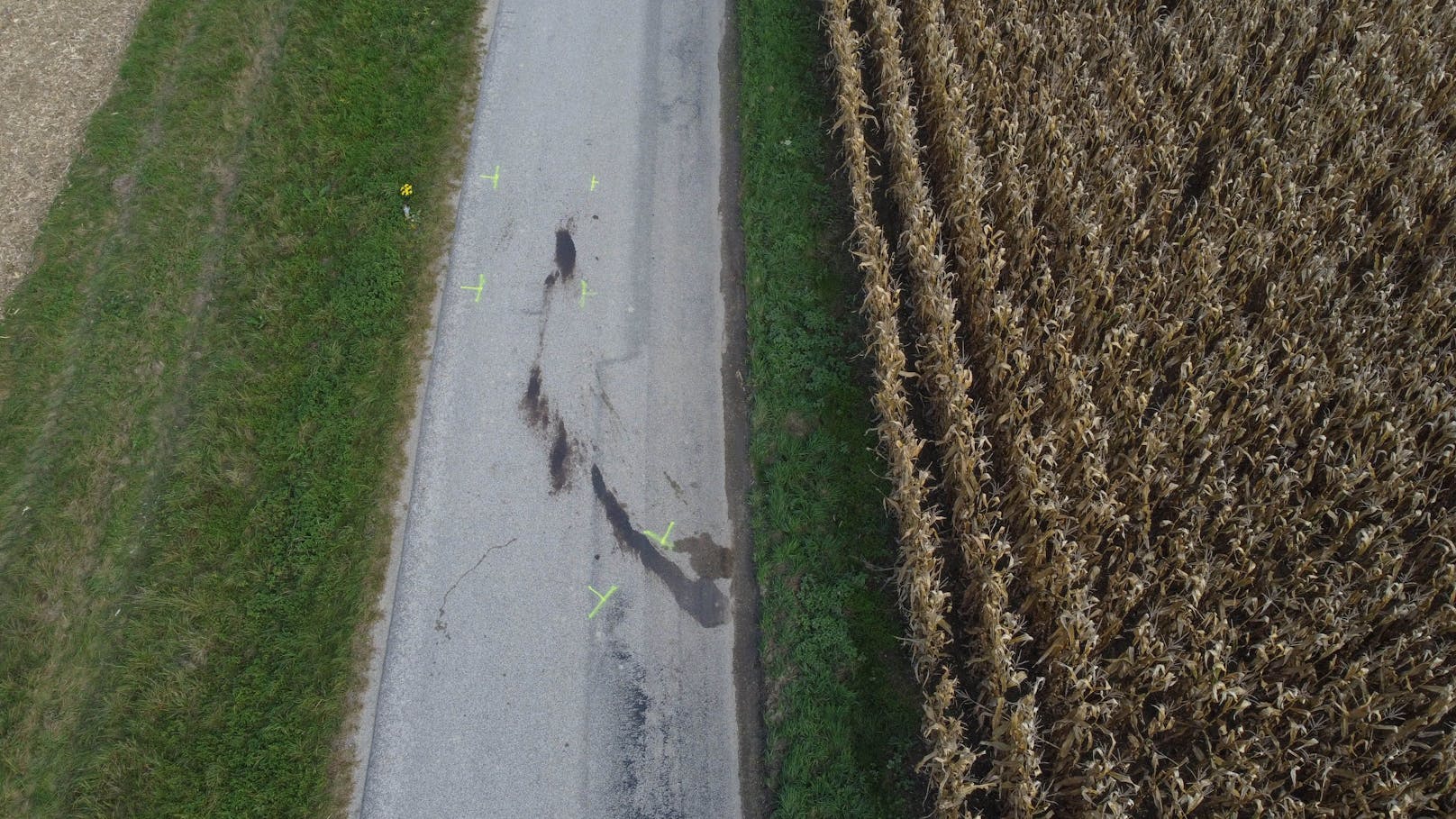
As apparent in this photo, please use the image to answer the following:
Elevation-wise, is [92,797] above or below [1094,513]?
below

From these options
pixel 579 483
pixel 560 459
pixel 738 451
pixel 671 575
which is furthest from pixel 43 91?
pixel 671 575

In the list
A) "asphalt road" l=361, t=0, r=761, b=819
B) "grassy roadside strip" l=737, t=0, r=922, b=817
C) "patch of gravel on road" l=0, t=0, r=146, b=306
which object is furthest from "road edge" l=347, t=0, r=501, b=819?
"patch of gravel on road" l=0, t=0, r=146, b=306

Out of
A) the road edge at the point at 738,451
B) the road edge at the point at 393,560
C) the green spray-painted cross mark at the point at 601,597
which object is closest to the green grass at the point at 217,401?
the road edge at the point at 393,560

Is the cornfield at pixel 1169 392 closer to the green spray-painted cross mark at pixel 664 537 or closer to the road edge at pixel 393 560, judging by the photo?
the green spray-painted cross mark at pixel 664 537

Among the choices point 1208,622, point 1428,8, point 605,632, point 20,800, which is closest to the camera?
point 1208,622

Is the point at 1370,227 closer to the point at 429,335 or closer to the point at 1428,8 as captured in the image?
the point at 1428,8

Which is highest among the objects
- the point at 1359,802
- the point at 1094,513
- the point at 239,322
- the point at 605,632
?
the point at 1094,513

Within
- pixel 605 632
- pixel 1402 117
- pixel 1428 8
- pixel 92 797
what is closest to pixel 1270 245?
pixel 1402 117
